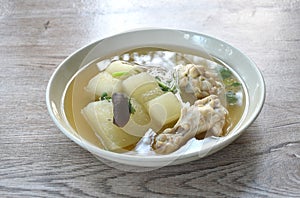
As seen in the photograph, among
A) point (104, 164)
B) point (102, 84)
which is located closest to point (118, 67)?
point (102, 84)

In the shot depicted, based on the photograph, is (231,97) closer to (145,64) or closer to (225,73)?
(225,73)

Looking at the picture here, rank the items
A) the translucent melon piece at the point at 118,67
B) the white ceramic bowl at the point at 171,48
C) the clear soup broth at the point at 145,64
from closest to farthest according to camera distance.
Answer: the white ceramic bowl at the point at 171,48, the clear soup broth at the point at 145,64, the translucent melon piece at the point at 118,67

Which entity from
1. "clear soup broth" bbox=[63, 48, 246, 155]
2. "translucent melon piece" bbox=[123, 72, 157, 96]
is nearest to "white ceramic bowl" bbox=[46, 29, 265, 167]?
"clear soup broth" bbox=[63, 48, 246, 155]

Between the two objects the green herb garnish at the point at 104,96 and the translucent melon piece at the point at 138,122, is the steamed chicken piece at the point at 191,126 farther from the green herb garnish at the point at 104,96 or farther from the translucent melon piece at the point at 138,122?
the green herb garnish at the point at 104,96

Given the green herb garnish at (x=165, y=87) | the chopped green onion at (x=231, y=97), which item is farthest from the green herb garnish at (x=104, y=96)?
the chopped green onion at (x=231, y=97)

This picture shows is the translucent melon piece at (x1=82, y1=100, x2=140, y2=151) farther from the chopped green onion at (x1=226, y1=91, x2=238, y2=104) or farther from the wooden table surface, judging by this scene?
the chopped green onion at (x1=226, y1=91, x2=238, y2=104)

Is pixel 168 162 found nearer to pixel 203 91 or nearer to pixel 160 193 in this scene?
pixel 160 193
